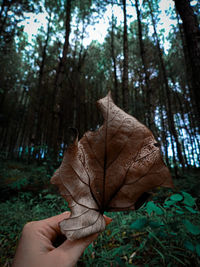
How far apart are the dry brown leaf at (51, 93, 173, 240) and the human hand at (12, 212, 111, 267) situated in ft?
0.26

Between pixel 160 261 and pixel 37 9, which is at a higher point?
pixel 37 9

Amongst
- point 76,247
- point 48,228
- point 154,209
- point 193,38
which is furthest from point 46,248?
point 193,38

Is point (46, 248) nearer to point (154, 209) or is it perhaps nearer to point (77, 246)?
point (77, 246)

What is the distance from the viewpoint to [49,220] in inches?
26.8

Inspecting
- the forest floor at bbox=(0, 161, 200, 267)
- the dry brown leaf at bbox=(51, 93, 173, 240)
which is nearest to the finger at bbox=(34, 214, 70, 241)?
the dry brown leaf at bbox=(51, 93, 173, 240)

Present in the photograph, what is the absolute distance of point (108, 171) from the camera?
0.41 m

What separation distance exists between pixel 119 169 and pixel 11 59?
15.8 meters

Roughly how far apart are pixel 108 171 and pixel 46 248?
46 centimetres

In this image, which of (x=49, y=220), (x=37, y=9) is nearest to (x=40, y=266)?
(x=49, y=220)

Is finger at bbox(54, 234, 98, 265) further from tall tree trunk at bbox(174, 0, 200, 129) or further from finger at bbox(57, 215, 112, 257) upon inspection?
tall tree trunk at bbox(174, 0, 200, 129)

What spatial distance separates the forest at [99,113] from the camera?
143 cm

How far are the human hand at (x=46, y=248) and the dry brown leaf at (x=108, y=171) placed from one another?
8 cm

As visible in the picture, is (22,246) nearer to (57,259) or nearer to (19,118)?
(57,259)

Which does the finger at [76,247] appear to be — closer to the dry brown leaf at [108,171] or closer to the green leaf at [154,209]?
the dry brown leaf at [108,171]
